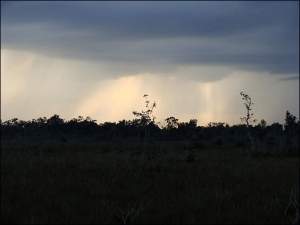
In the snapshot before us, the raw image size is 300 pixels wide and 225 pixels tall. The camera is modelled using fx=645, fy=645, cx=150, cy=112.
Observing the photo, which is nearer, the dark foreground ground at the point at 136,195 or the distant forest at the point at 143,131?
the dark foreground ground at the point at 136,195

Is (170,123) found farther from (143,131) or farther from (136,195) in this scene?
(136,195)

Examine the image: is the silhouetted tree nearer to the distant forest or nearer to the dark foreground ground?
the distant forest

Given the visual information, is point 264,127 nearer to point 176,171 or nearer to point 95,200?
point 176,171

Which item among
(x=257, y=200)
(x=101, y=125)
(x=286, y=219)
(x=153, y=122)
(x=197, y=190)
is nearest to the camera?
(x=286, y=219)

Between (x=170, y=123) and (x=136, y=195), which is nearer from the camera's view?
(x=136, y=195)

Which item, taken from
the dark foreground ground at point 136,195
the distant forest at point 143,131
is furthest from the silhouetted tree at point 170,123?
the dark foreground ground at point 136,195

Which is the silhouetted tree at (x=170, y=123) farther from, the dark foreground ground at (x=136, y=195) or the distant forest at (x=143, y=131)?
the dark foreground ground at (x=136, y=195)

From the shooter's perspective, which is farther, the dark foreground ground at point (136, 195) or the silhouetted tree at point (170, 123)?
the silhouetted tree at point (170, 123)

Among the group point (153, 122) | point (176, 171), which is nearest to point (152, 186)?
point (176, 171)

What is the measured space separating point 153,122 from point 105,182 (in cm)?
4051

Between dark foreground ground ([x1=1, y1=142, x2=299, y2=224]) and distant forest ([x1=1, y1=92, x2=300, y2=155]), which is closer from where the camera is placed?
dark foreground ground ([x1=1, y1=142, x2=299, y2=224])

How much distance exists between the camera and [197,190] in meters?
15.1

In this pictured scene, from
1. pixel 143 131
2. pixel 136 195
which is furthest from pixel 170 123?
pixel 136 195

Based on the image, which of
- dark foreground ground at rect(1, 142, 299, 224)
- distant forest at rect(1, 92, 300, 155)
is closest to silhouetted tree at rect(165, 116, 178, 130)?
distant forest at rect(1, 92, 300, 155)
